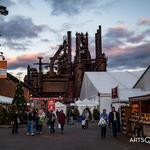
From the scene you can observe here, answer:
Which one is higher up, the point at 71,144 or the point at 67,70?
the point at 67,70

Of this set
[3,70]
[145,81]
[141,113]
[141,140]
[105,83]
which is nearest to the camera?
[141,140]

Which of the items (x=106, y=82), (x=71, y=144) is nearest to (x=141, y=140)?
(x=71, y=144)

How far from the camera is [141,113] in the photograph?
2225 centimetres

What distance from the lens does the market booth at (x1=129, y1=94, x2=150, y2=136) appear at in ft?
68.1

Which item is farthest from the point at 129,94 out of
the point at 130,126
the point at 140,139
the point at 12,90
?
the point at 12,90

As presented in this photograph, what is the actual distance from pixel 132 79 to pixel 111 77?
115 inches

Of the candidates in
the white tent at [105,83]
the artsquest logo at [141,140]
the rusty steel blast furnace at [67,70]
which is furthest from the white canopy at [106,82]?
the artsquest logo at [141,140]

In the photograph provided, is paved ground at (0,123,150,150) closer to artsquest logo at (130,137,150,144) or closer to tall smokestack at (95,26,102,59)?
artsquest logo at (130,137,150,144)

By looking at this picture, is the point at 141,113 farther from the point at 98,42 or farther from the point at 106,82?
the point at 98,42

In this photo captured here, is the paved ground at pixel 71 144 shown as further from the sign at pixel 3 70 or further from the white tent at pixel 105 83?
the white tent at pixel 105 83

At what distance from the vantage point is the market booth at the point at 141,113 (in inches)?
817

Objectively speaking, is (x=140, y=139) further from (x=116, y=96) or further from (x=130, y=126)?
(x=116, y=96)

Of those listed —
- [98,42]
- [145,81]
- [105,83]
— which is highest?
[98,42]

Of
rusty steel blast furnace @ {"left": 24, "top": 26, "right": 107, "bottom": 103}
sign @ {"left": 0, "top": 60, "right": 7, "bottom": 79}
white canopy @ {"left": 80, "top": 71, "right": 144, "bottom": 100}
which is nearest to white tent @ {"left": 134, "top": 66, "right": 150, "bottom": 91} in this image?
sign @ {"left": 0, "top": 60, "right": 7, "bottom": 79}
